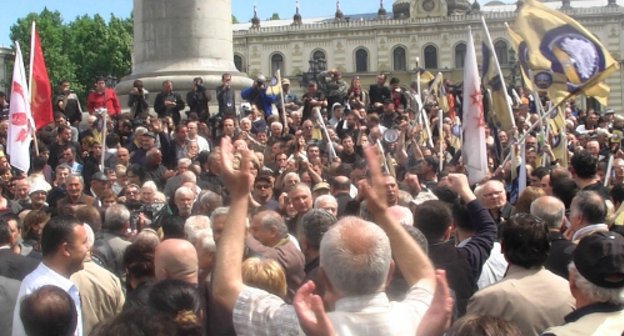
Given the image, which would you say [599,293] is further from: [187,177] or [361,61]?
[361,61]

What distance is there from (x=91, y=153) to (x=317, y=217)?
824 cm

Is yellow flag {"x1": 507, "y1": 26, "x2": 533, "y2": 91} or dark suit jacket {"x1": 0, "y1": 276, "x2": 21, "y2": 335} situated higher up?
yellow flag {"x1": 507, "y1": 26, "x2": 533, "y2": 91}

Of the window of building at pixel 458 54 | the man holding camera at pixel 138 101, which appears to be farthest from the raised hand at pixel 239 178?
the window of building at pixel 458 54

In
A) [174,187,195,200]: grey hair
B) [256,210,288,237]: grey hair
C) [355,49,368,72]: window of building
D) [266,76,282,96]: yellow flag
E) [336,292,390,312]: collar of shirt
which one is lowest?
[174,187,195,200]: grey hair

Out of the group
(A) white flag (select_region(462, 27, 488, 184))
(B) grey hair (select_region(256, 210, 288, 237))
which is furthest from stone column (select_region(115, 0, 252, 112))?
(B) grey hair (select_region(256, 210, 288, 237))

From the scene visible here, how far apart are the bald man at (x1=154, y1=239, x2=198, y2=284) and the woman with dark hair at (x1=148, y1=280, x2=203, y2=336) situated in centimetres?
84

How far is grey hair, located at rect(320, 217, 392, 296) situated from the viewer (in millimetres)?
3703

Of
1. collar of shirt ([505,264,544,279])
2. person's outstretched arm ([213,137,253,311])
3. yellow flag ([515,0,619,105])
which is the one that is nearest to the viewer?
person's outstretched arm ([213,137,253,311])

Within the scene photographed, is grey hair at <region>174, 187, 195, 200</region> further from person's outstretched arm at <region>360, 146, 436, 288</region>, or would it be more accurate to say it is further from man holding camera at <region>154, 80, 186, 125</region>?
man holding camera at <region>154, 80, 186, 125</region>

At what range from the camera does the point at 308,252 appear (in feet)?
21.3

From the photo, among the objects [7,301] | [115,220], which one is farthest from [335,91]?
[7,301]

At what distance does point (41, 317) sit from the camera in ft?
13.8

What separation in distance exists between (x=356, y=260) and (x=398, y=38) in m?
88.0

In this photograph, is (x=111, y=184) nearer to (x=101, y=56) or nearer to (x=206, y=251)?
(x=206, y=251)
